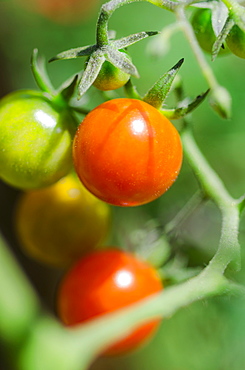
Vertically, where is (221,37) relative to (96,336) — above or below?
above

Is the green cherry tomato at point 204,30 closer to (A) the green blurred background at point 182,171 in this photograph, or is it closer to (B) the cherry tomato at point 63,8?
(A) the green blurred background at point 182,171

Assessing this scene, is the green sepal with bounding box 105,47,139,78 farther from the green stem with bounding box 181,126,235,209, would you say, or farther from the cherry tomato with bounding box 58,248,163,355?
the cherry tomato with bounding box 58,248,163,355

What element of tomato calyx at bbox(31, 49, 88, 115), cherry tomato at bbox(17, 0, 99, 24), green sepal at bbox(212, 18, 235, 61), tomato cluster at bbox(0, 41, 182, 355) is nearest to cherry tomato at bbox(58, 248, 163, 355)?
tomato cluster at bbox(0, 41, 182, 355)

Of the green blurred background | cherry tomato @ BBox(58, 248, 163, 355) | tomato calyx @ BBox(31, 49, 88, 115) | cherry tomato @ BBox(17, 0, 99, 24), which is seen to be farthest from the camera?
cherry tomato @ BBox(17, 0, 99, 24)

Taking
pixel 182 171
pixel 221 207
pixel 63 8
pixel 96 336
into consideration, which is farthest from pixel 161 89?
pixel 63 8

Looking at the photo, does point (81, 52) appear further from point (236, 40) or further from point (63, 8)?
point (63, 8)

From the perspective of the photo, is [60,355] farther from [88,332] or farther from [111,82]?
[111,82]
